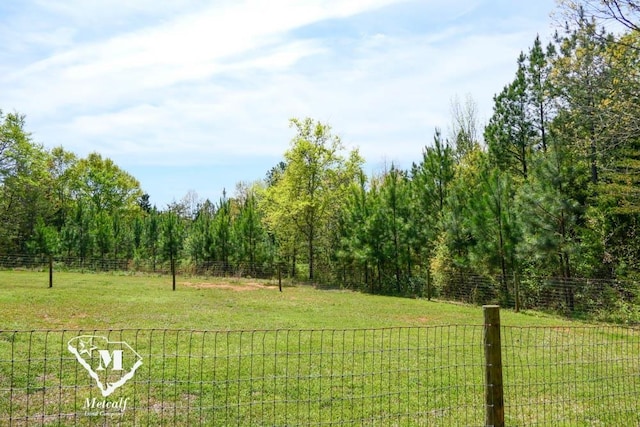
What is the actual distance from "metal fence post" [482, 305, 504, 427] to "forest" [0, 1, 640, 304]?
28.2 ft

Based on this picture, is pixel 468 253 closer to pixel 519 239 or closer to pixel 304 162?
pixel 519 239

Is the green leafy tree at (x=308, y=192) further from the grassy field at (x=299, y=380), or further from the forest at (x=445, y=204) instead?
the grassy field at (x=299, y=380)

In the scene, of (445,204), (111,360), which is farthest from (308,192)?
(111,360)

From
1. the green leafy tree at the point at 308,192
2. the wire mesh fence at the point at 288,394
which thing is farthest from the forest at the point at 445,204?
Result: the wire mesh fence at the point at 288,394

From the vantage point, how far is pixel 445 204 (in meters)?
24.6

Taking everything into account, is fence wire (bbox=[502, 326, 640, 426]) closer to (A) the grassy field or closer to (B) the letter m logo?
(A) the grassy field

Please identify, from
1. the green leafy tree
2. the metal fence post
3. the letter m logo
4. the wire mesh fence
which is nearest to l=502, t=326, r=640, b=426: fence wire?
the wire mesh fence

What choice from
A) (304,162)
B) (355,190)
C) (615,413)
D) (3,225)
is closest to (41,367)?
(615,413)

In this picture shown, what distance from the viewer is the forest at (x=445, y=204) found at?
13.9 meters

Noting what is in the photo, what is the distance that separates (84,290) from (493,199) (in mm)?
18192

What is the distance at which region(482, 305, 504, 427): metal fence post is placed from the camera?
3685 millimetres

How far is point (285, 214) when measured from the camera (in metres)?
33.1

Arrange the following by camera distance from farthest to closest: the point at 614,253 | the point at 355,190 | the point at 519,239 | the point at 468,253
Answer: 1. the point at 355,190
2. the point at 468,253
3. the point at 519,239
4. the point at 614,253

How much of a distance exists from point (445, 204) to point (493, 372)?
21588 mm
